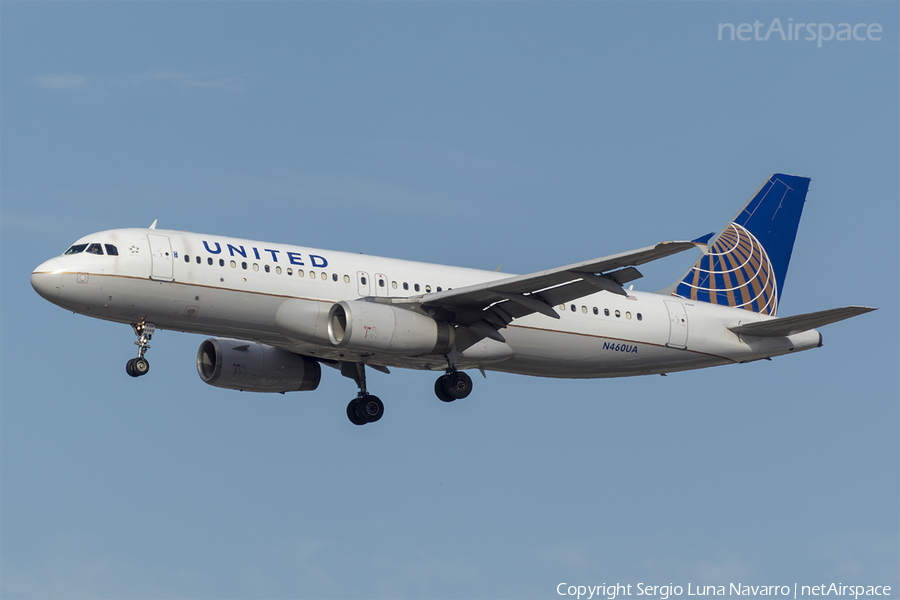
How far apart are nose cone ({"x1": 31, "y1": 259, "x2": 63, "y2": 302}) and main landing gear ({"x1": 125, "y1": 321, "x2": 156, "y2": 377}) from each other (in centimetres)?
238

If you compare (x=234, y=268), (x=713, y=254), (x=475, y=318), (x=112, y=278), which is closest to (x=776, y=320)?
(x=713, y=254)

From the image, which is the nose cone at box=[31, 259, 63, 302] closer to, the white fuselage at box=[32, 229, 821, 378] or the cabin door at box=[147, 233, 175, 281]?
the white fuselage at box=[32, 229, 821, 378]

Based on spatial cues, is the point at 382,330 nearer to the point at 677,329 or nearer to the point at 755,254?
the point at 677,329

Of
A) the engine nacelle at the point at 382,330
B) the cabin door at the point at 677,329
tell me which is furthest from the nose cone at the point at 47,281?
the cabin door at the point at 677,329

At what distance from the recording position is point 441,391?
40.6 meters

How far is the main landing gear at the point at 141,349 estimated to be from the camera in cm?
3647

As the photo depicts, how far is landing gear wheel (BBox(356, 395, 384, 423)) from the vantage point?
42.9 meters

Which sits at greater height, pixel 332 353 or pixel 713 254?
pixel 713 254

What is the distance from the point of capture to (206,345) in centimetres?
4312

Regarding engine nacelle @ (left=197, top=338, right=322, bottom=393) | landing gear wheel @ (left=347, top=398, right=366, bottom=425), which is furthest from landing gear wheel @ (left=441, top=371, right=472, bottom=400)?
engine nacelle @ (left=197, top=338, right=322, bottom=393)

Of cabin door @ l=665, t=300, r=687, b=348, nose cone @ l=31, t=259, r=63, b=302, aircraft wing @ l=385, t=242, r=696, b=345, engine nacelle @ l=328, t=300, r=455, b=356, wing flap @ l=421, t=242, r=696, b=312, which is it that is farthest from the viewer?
cabin door @ l=665, t=300, r=687, b=348

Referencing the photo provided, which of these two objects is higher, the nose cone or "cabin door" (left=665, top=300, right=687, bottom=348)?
"cabin door" (left=665, top=300, right=687, bottom=348)

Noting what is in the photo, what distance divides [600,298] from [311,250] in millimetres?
9867

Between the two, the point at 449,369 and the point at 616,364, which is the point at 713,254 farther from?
the point at 449,369
